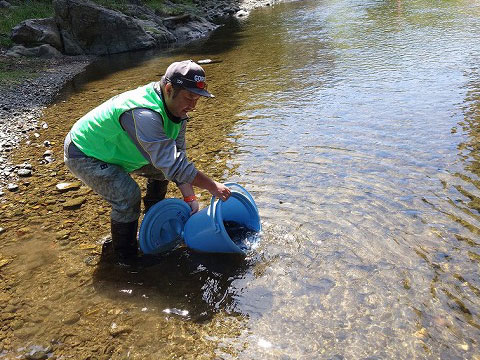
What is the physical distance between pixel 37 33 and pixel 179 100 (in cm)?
1628

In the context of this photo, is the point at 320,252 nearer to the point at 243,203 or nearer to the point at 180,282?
the point at 243,203

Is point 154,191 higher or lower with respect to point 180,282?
higher

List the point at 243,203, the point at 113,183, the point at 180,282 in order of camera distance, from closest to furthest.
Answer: the point at 113,183
the point at 180,282
the point at 243,203

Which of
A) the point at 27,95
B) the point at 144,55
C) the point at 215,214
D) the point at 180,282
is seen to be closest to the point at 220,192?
the point at 215,214

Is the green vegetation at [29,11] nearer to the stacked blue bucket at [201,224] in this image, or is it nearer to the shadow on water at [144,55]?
the shadow on water at [144,55]

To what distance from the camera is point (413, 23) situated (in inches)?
634

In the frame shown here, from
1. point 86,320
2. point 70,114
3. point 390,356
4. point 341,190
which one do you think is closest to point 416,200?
point 341,190

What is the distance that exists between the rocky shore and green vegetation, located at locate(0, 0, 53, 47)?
2011 millimetres

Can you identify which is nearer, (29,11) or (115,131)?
(115,131)

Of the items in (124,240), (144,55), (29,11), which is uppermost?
(124,240)

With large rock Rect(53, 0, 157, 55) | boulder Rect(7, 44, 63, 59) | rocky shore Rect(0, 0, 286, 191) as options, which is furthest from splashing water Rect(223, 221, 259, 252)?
large rock Rect(53, 0, 157, 55)

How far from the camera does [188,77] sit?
9.84 feet

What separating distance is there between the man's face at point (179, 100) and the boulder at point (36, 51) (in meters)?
14.3

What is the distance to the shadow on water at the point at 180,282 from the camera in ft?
10.8
